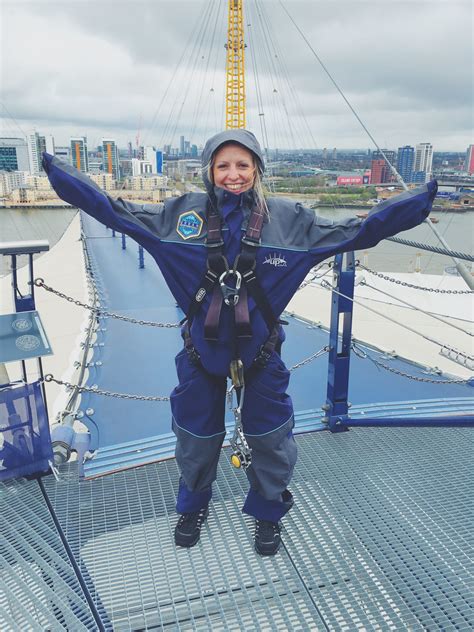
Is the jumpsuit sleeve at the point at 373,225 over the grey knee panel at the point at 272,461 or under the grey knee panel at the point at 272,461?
over

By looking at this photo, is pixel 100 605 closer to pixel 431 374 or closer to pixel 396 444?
pixel 396 444

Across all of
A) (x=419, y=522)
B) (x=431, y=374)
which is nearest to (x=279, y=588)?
(x=419, y=522)

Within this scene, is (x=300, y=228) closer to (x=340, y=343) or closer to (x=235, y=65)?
(x=340, y=343)

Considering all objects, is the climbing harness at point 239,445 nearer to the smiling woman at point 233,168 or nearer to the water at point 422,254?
the smiling woman at point 233,168

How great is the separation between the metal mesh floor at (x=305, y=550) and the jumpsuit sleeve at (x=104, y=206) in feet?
3.78

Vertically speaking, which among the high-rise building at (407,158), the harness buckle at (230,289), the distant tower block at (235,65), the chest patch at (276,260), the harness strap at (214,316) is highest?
the distant tower block at (235,65)

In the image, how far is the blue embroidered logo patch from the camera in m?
1.57

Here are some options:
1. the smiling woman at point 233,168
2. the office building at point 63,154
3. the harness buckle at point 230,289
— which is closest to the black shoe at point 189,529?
the harness buckle at point 230,289

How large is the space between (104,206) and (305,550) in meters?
1.43

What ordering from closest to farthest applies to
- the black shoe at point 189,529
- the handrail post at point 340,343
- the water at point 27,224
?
the black shoe at point 189,529 → the handrail post at point 340,343 → the water at point 27,224

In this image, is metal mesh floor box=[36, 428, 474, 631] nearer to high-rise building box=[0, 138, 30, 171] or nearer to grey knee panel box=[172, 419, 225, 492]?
grey knee panel box=[172, 419, 225, 492]

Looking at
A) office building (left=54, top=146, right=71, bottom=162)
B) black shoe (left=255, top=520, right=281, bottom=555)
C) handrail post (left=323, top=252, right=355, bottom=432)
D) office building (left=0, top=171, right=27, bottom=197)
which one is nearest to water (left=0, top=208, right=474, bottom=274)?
office building (left=0, top=171, right=27, bottom=197)

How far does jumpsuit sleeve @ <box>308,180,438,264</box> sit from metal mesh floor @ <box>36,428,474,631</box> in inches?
43.4

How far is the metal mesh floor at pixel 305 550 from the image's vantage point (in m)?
1.56
